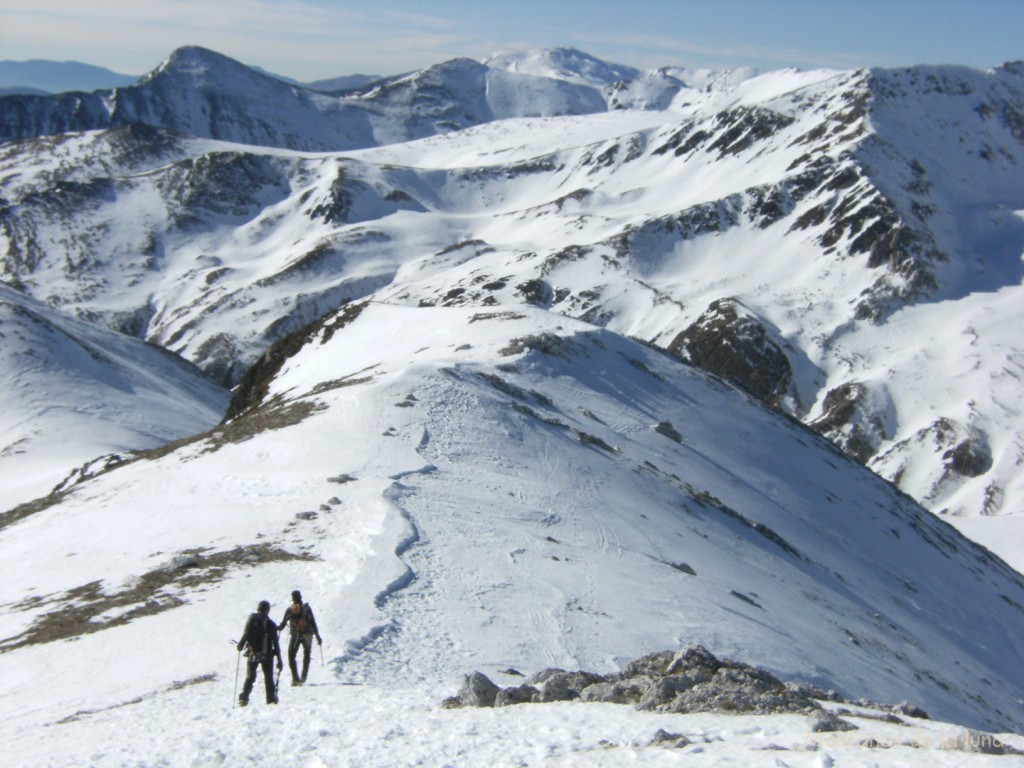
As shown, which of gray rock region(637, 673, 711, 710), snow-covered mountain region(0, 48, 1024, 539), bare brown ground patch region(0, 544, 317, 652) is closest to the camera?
gray rock region(637, 673, 711, 710)

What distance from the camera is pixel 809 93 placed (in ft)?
636

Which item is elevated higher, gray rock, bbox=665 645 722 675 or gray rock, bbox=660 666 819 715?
gray rock, bbox=660 666 819 715

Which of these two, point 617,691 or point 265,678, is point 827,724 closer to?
point 617,691

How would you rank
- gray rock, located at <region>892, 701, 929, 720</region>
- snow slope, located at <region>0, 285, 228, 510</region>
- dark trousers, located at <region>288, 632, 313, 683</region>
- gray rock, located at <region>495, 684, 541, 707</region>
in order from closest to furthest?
gray rock, located at <region>495, 684, 541, 707</region>, gray rock, located at <region>892, 701, 929, 720</region>, dark trousers, located at <region>288, 632, 313, 683</region>, snow slope, located at <region>0, 285, 228, 510</region>

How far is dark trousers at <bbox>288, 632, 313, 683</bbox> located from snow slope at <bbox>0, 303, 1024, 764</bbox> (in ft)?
2.35

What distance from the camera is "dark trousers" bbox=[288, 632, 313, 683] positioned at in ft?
54.0

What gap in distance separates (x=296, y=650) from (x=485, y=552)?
8.62m

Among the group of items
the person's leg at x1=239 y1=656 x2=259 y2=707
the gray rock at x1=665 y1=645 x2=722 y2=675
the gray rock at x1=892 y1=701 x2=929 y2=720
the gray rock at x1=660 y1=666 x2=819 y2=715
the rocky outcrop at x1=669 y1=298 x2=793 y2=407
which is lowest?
the person's leg at x1=239 y1=656 x2=259 y2=707

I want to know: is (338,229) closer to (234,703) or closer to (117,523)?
(117,523)

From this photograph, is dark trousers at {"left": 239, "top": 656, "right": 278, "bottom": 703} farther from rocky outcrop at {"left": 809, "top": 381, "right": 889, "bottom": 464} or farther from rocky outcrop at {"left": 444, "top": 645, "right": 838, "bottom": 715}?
rocky outcrop at {"left": 809, "top": 381, "right": 889, "bottom": 464}

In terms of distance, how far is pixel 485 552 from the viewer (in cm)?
2466

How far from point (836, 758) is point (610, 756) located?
2885 mm

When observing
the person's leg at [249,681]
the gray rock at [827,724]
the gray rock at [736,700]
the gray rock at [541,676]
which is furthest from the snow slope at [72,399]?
the gray rock at [827,724]

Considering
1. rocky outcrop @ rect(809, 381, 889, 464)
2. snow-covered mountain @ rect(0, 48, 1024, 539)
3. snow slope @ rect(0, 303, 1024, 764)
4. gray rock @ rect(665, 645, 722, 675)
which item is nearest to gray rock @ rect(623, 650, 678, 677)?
gray rock @ rect(665, 645, 722, 675)
